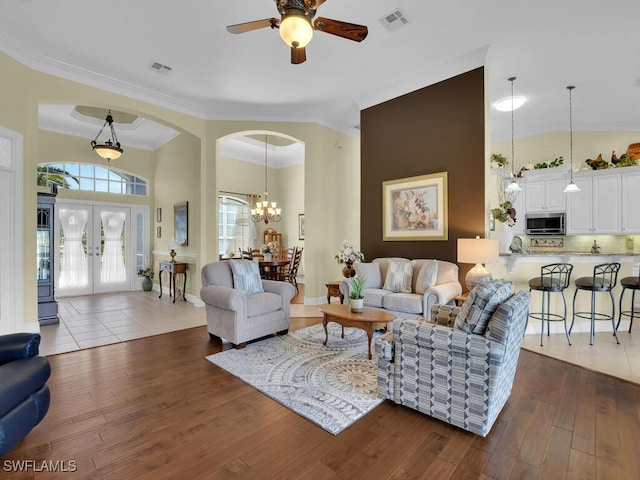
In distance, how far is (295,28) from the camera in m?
2.40

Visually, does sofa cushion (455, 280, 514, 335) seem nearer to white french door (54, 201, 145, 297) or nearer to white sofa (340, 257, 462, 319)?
white sofa (340, 257, 462, 319)

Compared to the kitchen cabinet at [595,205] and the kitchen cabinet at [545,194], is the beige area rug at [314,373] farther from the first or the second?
the kitchen cabinet at [595,205]

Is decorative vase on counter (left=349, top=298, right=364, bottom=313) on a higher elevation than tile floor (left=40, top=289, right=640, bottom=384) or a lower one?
higher

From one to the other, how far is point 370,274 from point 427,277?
0.86 metres

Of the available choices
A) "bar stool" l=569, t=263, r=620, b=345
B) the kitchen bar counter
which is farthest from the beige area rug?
"bar stool" l=569, t=263, r=620, b=345

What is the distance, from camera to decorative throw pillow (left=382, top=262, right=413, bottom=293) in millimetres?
4379

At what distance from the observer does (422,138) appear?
16.0 ft

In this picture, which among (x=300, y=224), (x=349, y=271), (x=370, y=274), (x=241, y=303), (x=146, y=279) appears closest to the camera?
(x=241, y=303)

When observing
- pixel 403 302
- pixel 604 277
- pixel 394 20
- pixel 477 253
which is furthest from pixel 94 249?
pixel 604 277

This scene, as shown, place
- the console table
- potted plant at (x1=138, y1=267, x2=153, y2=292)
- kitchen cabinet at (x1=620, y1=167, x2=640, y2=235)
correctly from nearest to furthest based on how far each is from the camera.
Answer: kitchen cabinet at (x1=620, y1=167, x2=640, y2=235), the console table, potted plant at (x1=138, y1=267, x2=153, y2=292)

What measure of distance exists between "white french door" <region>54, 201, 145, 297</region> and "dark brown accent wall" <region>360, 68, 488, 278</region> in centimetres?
595

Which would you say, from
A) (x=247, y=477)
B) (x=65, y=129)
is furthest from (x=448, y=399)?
(x=65, y=129)

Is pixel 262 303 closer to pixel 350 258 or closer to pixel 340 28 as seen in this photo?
pixel 350 258

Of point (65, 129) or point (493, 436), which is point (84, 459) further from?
point (65, 129)
